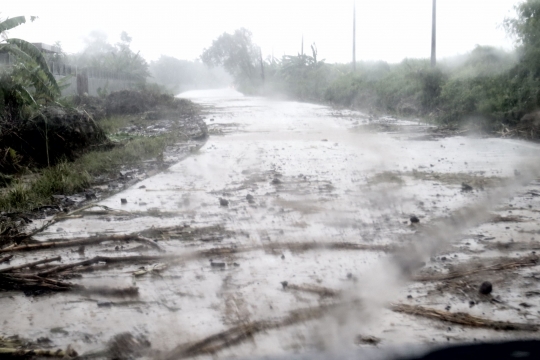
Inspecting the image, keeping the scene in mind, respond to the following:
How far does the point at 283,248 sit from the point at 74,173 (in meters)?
4.73

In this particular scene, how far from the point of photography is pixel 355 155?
11.4m

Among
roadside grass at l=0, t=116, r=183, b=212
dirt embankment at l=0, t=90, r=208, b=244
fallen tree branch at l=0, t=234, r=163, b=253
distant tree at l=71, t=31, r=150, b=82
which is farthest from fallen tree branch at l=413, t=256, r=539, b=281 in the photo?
distant tree at l=71, t=31, r=150, b=82

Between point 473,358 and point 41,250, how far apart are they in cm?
374

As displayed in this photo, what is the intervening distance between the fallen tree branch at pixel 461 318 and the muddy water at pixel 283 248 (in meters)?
0.08

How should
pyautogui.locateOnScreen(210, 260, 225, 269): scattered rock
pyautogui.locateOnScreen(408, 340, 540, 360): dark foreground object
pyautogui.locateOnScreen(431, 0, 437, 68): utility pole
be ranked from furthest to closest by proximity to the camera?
pyautogui.locateOnScreen(431, 0, 437, 68): utility pole < pyautogui.locateOnScreen(210, 260, 225, 269): scattered rock < pyautogui.locateOnScreen(408, 340, 540, 360): dark foreground object

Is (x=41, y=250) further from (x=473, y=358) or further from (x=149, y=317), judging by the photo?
(x=473, y=358)

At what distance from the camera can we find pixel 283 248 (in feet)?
17.2

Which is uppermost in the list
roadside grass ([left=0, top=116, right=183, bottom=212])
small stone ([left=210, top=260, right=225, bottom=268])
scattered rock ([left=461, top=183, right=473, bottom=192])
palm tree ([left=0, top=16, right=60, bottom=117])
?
palm tree ([left=0, top=16, right=60, bottom=117])

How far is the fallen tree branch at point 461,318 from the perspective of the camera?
3.48 meters

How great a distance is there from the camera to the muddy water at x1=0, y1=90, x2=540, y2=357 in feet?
11.7

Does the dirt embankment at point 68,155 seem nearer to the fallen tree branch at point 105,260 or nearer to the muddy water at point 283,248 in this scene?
the muddy water at point 283,248

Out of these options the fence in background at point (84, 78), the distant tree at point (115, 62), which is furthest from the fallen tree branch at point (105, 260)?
the distant tree at point (115, 62)

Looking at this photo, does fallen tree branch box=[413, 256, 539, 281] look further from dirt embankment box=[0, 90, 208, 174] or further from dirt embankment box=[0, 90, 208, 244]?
dirt embankment box=[0, 90, 208, 174]

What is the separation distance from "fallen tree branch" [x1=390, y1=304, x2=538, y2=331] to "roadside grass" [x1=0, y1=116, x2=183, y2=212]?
4.81 metres
